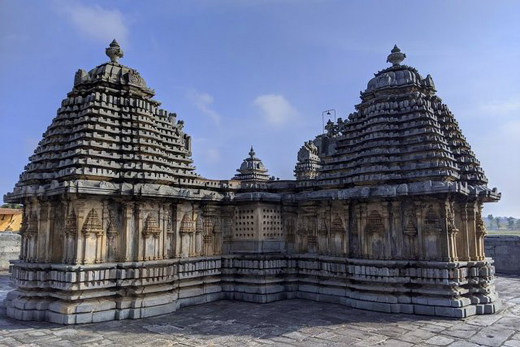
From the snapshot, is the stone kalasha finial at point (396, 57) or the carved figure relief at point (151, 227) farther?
the stone kalasha finial at point (396, 57)

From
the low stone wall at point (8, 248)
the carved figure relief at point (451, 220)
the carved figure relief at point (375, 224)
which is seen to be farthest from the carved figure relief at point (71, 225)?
the low stone wall at point (8, 248)

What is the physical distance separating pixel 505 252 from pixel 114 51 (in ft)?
68.0

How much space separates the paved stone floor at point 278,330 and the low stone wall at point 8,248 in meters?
12.5

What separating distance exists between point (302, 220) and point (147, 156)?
5.62 metres

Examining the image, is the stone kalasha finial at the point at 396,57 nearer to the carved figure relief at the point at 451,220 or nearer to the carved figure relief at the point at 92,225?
the carved figure relief at the point at 451,220

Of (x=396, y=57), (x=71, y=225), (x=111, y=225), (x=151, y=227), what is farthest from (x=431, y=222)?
(x=71, y=225)

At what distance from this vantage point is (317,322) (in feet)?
33.2

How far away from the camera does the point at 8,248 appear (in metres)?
22.2

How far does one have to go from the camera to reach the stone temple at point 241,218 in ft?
35.1

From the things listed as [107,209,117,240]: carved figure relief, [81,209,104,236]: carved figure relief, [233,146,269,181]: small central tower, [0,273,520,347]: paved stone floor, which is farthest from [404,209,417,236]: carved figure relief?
[233,146,269,181]: small central tower

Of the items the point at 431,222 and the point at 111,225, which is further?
the point at 431,222

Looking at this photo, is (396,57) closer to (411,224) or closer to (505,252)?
(411,224)

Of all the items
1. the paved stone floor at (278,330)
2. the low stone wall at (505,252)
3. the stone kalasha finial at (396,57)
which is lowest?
the paved stone floor at (278,330)

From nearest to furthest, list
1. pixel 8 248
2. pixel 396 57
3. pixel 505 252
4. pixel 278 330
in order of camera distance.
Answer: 1. pixel 278 330
2. pixel 396 57
3. pixel 505 252
4. pixel 8 248
